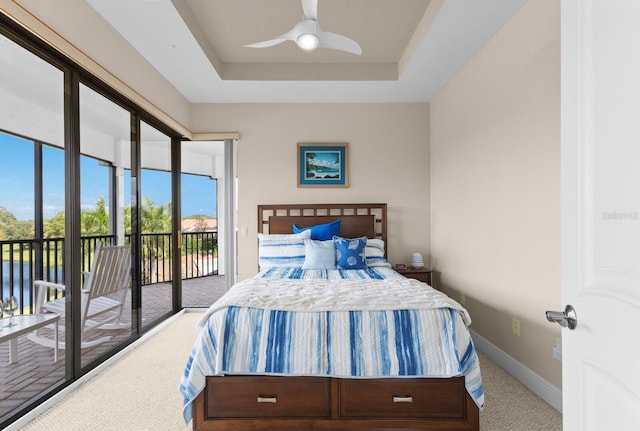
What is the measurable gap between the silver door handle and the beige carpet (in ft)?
4.50

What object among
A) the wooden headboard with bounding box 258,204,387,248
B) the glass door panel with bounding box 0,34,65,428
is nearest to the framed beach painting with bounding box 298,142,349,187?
the wooden headboard with bounding box 258,204,387,248

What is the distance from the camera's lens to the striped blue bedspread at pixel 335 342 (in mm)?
1905

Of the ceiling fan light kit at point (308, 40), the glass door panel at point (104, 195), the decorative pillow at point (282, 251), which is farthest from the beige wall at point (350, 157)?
the ceiling fan light kit at point (308, 40)

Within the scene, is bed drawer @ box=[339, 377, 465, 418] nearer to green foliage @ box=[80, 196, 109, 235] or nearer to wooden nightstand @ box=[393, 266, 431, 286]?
wooden nightstand @ box=[393, 266, 431, 286]

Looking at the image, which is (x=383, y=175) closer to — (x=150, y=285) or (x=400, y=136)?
(x=400, y=136)

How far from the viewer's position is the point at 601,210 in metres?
0.84

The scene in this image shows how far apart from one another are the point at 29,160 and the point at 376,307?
7.46 ft

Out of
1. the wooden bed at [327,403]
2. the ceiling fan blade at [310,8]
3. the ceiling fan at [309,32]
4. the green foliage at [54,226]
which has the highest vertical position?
the ceiling fan blade at [310,8]

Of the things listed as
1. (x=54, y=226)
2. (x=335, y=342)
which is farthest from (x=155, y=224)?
(x=335, y=342)

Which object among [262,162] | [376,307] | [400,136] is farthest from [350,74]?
[376,307]

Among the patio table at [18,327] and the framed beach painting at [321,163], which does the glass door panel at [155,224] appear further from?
the framed beach painting at [321,163]

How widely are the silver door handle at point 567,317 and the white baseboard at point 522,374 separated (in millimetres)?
1602

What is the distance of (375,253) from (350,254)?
0.43m

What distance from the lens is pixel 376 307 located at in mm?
2035
